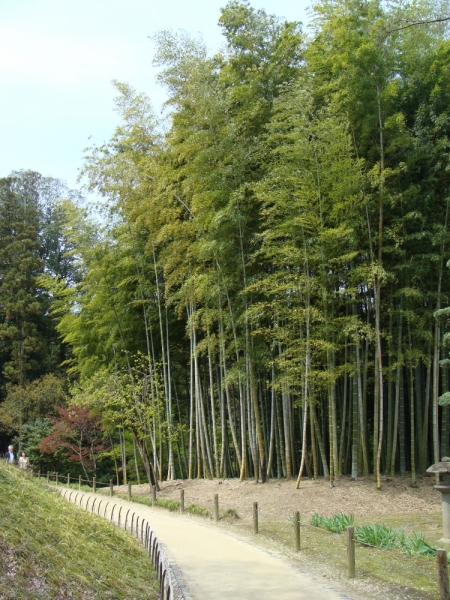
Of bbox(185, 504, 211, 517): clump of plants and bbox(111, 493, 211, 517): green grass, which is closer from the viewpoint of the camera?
bbox(185, 504, 211, 517): clump of plants

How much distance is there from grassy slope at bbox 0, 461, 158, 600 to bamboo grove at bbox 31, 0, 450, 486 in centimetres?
588

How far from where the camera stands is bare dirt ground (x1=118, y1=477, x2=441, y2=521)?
964 cm

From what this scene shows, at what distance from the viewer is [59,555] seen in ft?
13.9

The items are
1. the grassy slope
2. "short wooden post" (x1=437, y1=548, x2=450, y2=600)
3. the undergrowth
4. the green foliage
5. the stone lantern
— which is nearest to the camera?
the grassy slope

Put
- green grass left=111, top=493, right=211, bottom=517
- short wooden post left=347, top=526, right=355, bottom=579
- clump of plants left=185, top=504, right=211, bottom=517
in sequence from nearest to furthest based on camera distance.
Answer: short wooden post left=347, top=526, right=355, bottom=579, clump of plants left=185, top=504, right=211, bottom=517, green grass left=111, top=493, right=211, bottom=517

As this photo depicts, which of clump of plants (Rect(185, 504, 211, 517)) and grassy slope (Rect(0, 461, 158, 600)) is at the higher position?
grassy slope (Rect(0, 461, 158, 600))

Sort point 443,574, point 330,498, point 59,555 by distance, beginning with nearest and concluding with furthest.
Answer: point 59,555
point 443,574
point 330,498

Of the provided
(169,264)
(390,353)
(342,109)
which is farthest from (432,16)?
(169,264)

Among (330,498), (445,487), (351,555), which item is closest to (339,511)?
(330,498)

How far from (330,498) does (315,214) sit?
15.5ft

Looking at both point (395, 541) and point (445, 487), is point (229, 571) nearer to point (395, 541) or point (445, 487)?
point (395, 541)

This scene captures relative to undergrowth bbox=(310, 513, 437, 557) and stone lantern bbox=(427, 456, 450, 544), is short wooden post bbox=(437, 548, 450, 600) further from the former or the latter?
stone lantern bbox=(427, 456, 450, 544)

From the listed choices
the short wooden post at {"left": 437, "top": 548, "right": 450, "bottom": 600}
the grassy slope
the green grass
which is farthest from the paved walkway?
the green grass

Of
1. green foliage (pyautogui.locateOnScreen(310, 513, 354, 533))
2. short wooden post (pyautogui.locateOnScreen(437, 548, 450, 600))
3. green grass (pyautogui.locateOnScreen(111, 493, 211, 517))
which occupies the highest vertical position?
short wooden post (pyautogui.locateOnScreen(437, 548, 450, 600))
